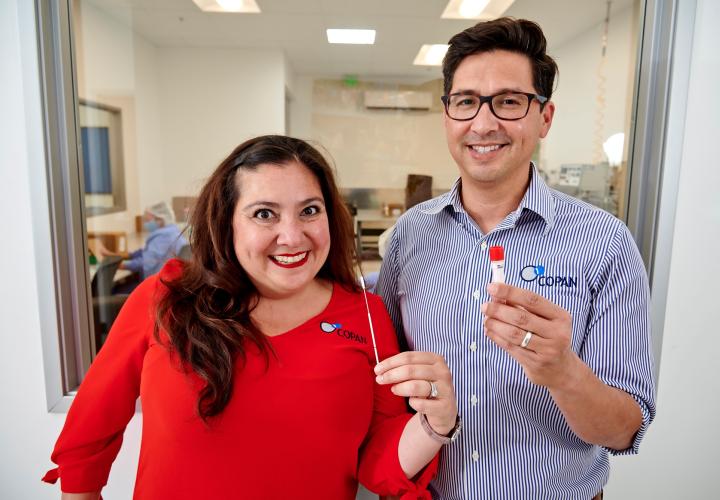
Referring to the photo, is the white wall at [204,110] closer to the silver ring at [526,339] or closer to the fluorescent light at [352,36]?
the fluorescent light at [352,36]

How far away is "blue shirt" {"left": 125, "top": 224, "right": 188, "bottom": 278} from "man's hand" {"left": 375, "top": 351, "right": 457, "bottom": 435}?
79.4 inches

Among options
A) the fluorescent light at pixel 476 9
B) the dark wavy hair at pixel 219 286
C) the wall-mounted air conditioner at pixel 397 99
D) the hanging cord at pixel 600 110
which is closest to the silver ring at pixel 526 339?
the dark wavy hair at pixel 219 286

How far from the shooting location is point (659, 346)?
65.2 inches

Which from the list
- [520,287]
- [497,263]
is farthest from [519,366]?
[497,263]

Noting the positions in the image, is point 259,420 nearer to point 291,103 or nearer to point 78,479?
point 78,479

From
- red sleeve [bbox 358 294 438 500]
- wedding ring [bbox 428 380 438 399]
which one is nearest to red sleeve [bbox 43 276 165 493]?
red sleeve [bbox 358 294 438 500]

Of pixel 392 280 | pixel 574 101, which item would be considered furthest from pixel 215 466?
pixel 574 101

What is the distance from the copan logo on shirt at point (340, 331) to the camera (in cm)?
111

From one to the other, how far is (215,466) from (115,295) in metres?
1.50

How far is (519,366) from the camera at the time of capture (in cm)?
108

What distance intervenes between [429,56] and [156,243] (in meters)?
2.09

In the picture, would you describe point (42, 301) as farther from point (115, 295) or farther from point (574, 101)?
point (574, 101)

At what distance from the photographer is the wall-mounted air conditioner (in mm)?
3006

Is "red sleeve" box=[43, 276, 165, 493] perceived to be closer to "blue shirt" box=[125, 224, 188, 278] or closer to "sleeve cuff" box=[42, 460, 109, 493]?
"sleeve cuff" box=[42, 460, 109, 493]
